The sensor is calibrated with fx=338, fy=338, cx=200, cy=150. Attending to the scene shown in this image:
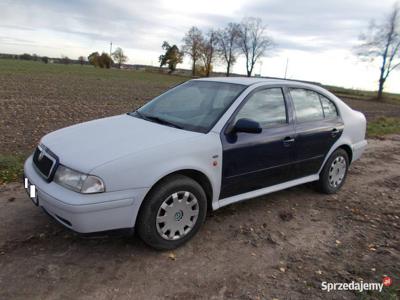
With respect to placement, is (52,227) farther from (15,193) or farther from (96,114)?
(96,114)

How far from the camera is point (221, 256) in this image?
3.21 m

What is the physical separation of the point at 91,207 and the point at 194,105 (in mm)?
1781

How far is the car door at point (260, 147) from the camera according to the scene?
139 inches

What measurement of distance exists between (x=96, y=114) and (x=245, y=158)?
28.1 ft

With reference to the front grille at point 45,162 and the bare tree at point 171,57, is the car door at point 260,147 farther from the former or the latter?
the bare tree at point 171,57

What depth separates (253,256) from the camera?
128 inches

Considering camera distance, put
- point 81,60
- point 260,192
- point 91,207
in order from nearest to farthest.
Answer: point 91,207, point 260,192, point 81,60

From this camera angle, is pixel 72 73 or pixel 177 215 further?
pixel 72 73

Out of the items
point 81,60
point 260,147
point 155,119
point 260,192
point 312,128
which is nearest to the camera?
point 260,147

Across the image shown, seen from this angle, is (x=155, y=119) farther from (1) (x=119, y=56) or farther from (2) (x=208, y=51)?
(1) (x=119, y=56)

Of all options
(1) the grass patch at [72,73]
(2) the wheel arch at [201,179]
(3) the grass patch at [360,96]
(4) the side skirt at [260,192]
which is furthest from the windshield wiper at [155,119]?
(3) the grass patch at [360,96]

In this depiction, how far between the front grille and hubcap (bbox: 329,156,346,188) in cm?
364

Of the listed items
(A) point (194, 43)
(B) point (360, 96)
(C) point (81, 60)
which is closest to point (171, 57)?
(A) point (194, 43)

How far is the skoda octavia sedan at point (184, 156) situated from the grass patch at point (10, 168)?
1516 millimetres
